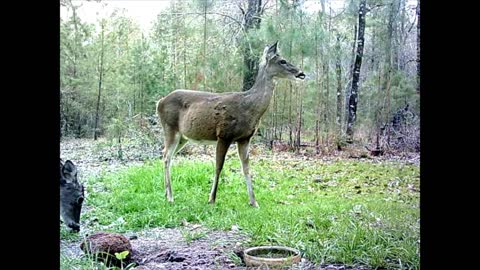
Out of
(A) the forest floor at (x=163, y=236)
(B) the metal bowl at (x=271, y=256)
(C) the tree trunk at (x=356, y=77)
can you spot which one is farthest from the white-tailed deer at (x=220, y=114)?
(B) the metal bowl at (x=271, y=256)

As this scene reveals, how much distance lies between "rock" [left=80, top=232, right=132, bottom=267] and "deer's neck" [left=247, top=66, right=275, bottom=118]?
1312 millimetres

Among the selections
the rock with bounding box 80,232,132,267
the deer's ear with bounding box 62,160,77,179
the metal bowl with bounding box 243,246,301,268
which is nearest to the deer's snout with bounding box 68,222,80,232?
the rock with bounding box 80,232,132,267

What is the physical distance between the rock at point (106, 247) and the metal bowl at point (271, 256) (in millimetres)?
603

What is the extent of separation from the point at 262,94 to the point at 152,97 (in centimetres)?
72

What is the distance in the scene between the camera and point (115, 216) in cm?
316

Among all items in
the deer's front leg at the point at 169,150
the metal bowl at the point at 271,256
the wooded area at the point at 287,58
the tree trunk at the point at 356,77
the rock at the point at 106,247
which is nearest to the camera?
the rock at the point at 106,247

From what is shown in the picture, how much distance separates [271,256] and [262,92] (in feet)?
3.93

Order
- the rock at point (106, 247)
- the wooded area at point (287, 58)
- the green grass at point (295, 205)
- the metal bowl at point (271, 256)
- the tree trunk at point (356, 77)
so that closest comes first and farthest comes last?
the rock at point (106, 247) → the metal bowl at point (271, 256) → the green grass at point (295, 205) → the wooded area at point (287, 58) → the tree trunk at point (356, 77)

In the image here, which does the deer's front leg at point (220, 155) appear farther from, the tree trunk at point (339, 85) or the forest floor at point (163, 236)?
the tree trunk at point (339, 85)

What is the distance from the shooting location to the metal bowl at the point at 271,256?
264 centimetres

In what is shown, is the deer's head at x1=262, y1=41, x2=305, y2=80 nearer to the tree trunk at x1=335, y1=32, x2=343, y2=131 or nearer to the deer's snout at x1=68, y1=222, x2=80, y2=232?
→ the tree trunk at x1=335, y1=32, x2=343, y2=131

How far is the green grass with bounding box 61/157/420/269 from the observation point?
279cm
